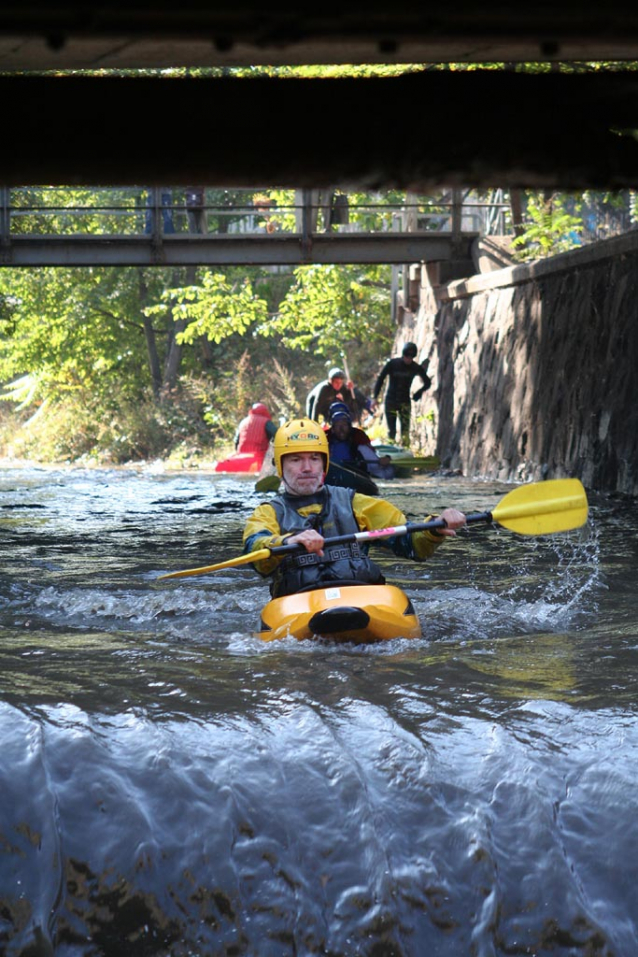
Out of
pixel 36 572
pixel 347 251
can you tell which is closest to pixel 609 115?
pixel 36 572

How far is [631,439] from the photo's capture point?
12242 mm

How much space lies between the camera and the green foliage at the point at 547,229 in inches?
685

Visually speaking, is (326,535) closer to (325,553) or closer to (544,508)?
(325,553)

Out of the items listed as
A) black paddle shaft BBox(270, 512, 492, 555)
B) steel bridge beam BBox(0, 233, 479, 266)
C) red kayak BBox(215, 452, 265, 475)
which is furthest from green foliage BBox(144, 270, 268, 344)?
black paddle shaft BBox(270, 512, 492, 555)

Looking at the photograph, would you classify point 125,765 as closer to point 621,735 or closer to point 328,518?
point 621,735

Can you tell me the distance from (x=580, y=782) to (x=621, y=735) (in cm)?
36

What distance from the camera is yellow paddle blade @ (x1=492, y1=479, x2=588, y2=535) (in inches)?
272

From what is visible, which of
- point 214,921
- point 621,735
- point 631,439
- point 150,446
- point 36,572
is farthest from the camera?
point 150,446

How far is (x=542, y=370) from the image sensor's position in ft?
49.8

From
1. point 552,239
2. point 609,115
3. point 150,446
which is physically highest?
point 552,239

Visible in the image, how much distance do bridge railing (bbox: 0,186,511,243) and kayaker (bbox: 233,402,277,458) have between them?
256 centimetres

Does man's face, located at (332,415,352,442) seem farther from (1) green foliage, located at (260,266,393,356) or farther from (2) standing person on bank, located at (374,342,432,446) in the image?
(1) green foliage, located at (260,266,393,356)

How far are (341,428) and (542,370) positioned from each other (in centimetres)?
416

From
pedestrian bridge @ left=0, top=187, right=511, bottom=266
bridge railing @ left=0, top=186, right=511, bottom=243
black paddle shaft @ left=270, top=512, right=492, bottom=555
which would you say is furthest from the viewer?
bridge railing @ left=0, top=186, right=511, bottom=243
